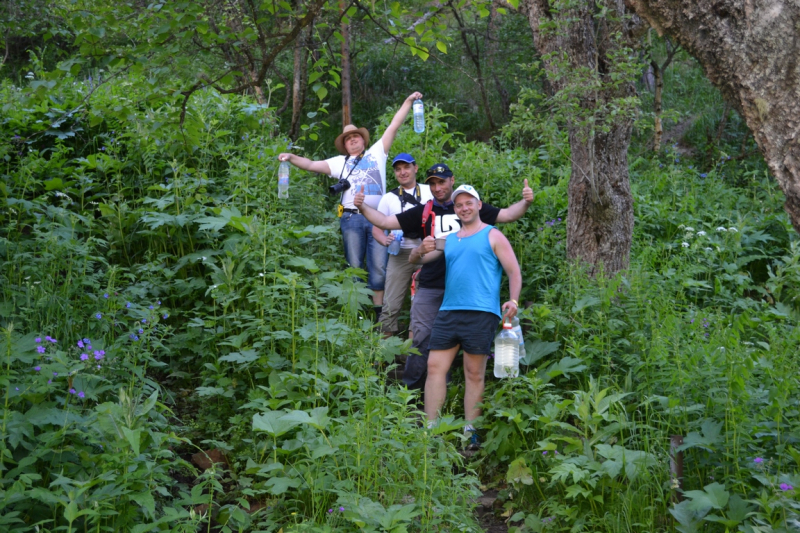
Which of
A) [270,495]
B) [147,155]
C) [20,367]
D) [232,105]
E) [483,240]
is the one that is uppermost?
[232,105]

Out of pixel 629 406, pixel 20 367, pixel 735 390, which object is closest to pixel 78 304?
pixel 20 367

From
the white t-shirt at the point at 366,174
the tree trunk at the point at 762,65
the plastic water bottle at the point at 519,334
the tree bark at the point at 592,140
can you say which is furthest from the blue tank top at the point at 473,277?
the tree trunk at the point at 762,65

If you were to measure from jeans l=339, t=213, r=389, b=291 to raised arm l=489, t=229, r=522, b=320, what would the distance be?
1.68 meters

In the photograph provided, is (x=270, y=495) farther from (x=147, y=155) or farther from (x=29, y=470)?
(x=147, y=155)

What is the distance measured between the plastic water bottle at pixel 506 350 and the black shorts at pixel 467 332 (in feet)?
0.29

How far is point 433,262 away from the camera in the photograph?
6.34m

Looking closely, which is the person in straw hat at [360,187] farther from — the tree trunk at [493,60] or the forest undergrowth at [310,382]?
the tree trunk at [493,60]

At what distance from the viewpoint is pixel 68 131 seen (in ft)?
29.7

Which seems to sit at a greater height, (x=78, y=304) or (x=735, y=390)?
(x=78, y=304)

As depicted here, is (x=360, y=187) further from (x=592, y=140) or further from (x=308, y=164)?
(x=592, y=140)

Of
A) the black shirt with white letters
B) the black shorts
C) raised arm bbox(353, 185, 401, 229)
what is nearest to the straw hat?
raised arm bbox(353, 185, 401, 229)

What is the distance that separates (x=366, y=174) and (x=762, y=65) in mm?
4597

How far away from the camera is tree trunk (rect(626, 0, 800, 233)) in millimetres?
A: 3154

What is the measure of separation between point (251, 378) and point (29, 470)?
1851 mm
